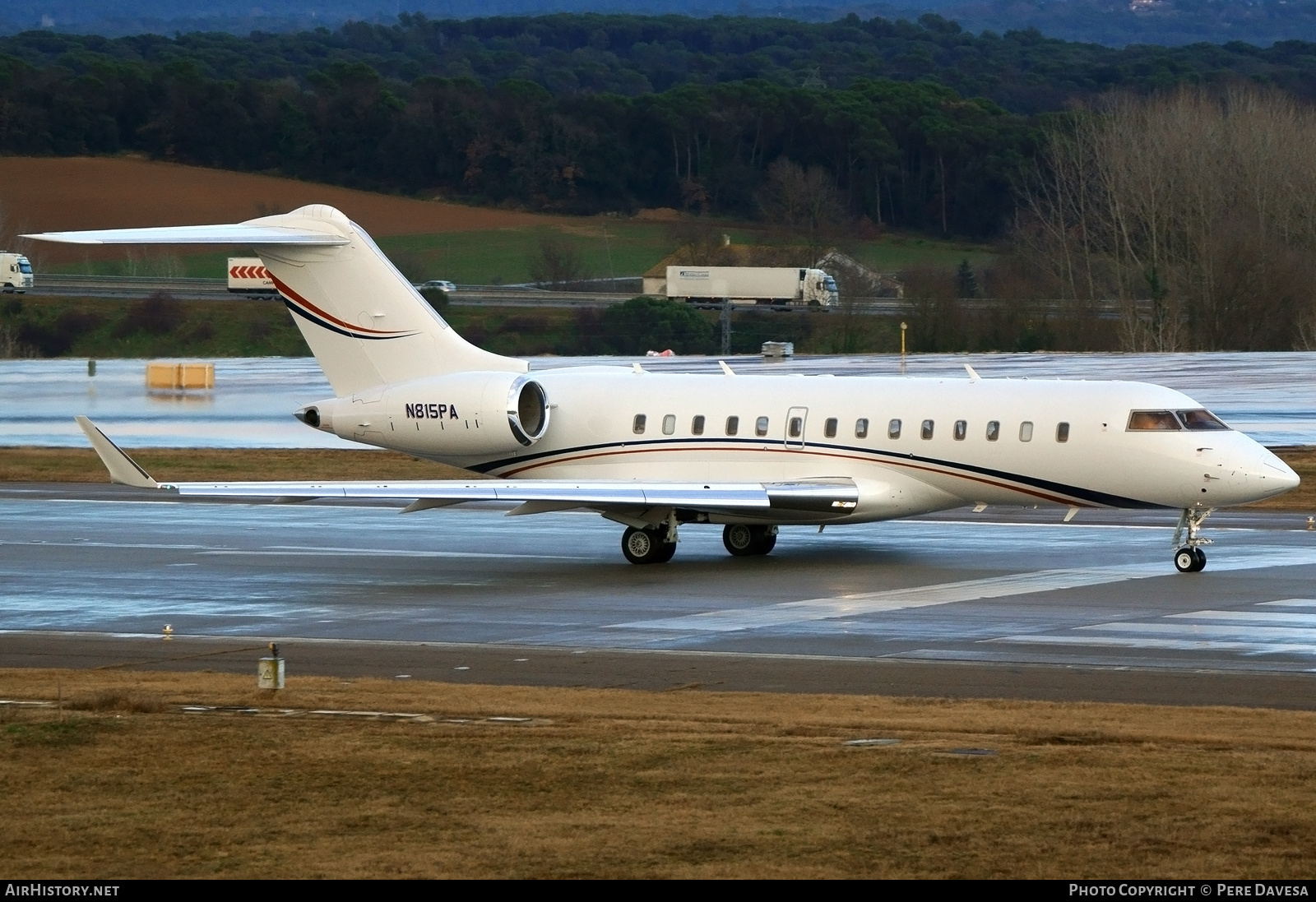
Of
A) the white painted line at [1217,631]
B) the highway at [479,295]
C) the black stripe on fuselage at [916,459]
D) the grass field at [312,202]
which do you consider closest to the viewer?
the white painted line at [1217,631]

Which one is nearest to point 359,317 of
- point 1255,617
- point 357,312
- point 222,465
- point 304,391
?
point 357,312

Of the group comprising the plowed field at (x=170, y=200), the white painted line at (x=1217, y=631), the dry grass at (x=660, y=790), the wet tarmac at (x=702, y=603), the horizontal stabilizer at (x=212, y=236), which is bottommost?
the wet tarmac at (x=702, y=603)

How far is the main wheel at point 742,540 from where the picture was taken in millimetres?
28219

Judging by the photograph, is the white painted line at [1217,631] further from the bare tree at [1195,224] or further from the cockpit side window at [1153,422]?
the bare tree at [1195,224]

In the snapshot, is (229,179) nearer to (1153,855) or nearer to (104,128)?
(104,128)

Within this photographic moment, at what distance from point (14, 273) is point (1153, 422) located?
70210 mm

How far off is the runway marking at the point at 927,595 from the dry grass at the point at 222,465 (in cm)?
1562

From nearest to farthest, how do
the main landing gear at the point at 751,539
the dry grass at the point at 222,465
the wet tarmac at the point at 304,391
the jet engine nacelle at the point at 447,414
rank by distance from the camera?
1. the jet engine nacelle at the point at 447,414
2. the main landing gear at the point at 751,539
3. the dry grass at the point at 222,465
4. the wet tarmac at the point at 304,391

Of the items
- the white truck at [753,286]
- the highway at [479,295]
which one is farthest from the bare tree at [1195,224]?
the white truck at [753,286]

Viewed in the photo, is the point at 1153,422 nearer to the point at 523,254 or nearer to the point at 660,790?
the point at 660,790

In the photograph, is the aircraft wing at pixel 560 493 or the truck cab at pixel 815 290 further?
the truck cab at pixel 815 290

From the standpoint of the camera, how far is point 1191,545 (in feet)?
A: 84.3

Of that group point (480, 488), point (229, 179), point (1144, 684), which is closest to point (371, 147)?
point (229, 179)
